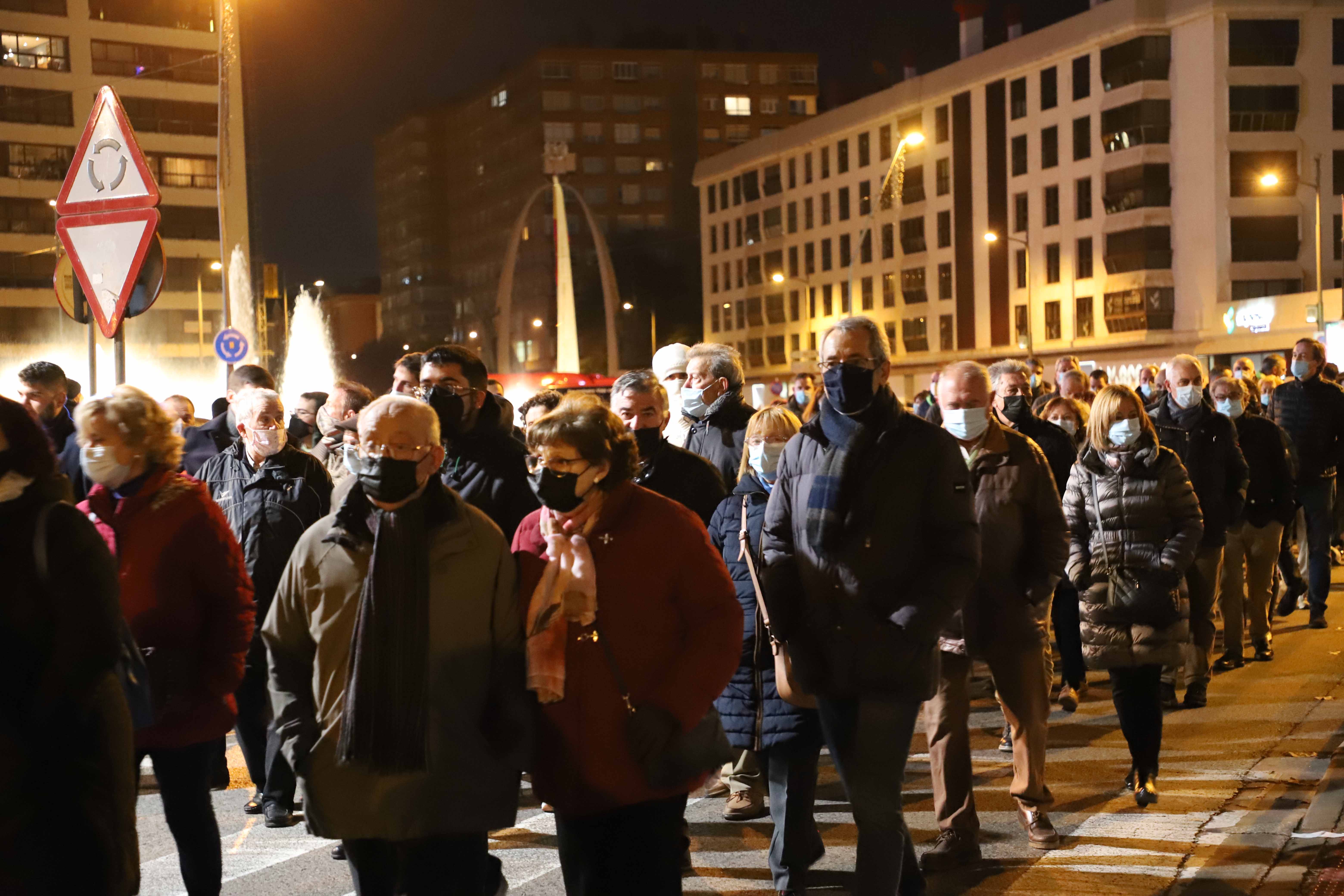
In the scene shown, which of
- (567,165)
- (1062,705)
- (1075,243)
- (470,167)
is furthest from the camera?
(470,167)

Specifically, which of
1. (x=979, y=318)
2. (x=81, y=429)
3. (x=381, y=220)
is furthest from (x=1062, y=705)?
(x=381, y=220)

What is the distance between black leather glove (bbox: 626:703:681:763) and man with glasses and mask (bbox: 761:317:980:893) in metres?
1.09

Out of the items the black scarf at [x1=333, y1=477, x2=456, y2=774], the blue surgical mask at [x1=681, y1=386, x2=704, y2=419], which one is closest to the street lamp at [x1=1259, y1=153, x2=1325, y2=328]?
the blue surgical mask at [x1=681, y1=386, x2=704, y2=419]

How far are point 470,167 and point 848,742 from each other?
139909mm

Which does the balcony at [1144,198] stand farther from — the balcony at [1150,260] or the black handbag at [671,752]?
the black handbag at [671,752]

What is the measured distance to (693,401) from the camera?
25.1 feet

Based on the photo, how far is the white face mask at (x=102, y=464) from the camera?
492cm

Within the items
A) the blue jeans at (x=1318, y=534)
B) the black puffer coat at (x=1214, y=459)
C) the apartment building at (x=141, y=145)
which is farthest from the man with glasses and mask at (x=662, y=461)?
the apartment building at (x=141, y=145)

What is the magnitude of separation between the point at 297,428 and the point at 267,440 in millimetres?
2168

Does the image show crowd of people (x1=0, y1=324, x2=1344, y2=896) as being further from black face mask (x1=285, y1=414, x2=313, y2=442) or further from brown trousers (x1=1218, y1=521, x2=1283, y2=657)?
brown trousers (x1=1218, y1=521, x2=1283, y2=657)

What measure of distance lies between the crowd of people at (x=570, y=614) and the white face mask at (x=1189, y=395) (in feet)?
9.50

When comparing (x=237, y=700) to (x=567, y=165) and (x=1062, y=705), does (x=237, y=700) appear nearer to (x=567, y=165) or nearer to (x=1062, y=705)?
(x=1062, y=705)

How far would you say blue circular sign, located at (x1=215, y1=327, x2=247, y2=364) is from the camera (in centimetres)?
2006

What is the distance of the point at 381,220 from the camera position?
163 meters
